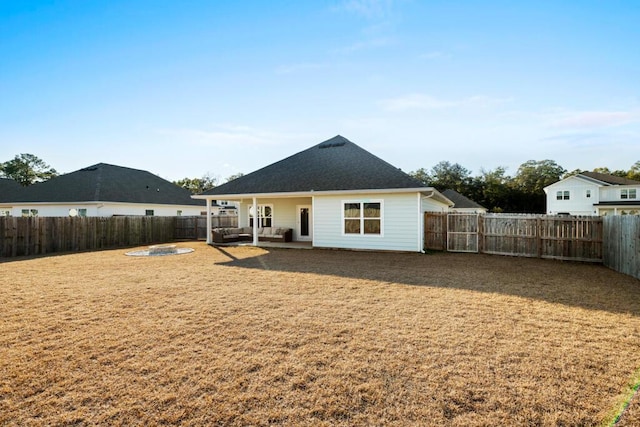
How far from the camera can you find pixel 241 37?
11680 mm

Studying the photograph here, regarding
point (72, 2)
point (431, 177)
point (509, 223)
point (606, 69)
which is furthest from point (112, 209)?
point (431, 177)

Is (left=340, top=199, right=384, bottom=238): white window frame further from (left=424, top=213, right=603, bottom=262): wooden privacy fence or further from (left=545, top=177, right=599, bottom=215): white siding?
(left=545, top=177, right=599, bottom=215): white siding

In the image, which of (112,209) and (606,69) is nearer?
(606,69)

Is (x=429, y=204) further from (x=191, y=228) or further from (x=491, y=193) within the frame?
(x=491, y=193)

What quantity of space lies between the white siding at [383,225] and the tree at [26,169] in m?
52.3

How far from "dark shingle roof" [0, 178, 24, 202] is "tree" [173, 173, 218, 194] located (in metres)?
27.0

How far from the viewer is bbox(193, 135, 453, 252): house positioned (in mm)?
13016

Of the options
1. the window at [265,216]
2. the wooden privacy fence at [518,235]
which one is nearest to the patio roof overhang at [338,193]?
the wooden privacy fence at [518,235]

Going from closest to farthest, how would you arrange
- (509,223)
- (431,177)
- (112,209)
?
1. (509,223)
2. (112,209)
3. (431,177)

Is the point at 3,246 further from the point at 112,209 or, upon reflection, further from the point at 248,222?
the point at 248,222

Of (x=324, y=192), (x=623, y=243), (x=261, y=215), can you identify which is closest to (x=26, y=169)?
(x=261, y=215)

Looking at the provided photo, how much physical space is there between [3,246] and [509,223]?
2112 centimetres

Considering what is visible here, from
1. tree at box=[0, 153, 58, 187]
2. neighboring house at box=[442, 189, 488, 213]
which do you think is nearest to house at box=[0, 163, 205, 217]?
neighboring house at box=[442, 189, 488, 213]

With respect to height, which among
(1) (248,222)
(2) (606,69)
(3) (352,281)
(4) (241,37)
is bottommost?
(3) (352,281)
